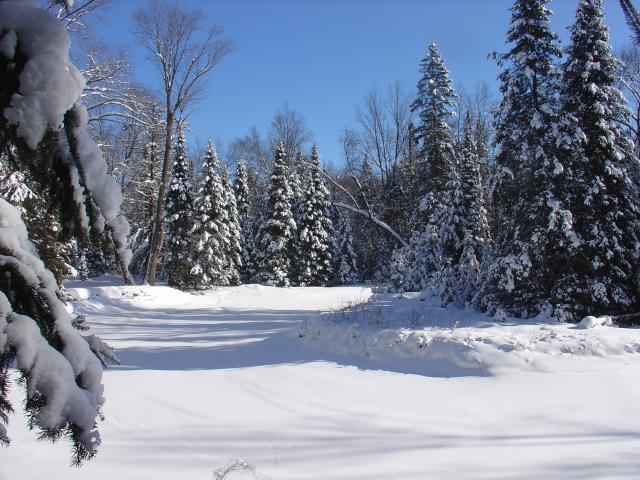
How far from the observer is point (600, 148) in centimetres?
1293

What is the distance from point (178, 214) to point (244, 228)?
1166cm

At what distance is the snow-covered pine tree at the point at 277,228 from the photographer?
111ft

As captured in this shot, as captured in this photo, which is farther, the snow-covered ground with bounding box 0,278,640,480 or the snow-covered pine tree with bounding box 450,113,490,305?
the snow-covered pine tree with bounding box 450,113,490,305

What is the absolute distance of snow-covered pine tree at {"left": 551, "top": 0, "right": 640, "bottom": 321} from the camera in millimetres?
11852

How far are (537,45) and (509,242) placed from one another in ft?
18.8

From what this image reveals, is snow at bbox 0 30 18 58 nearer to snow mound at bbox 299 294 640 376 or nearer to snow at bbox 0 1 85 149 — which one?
snow at bbox 0 1 85 149

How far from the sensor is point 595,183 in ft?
40.1

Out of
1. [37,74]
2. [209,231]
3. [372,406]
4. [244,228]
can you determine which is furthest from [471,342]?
[244,228]

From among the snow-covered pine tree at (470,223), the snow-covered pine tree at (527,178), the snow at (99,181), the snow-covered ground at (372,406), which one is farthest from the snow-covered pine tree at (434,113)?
the snow at (99,181)

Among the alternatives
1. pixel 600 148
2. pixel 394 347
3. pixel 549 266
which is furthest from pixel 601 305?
pixel 394 347

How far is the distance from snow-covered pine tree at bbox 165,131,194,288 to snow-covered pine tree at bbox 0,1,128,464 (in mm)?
28698

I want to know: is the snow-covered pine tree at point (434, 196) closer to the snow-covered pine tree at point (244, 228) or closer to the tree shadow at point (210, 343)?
the tree shadow at point (210, 343)

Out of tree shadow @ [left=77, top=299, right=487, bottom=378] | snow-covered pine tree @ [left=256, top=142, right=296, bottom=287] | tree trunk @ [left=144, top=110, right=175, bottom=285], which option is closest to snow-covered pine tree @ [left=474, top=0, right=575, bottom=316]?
tree shadow @ [left=77, top=299, right=487, bottom=378]

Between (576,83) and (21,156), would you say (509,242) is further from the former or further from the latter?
(21,156)
